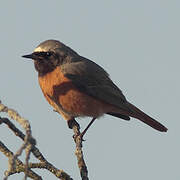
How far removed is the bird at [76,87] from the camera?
7.73 metres

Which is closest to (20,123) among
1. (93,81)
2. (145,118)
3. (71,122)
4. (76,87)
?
(71,122)

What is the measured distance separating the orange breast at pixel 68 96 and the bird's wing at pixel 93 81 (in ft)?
0.46

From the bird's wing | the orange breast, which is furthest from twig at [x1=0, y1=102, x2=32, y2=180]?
the bird's wing

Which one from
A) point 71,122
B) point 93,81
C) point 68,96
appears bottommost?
point 71,122

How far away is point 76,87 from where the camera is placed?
26.2 feet

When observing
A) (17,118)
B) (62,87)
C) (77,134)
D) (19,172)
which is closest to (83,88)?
(62,87)

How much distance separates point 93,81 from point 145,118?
1.30 m

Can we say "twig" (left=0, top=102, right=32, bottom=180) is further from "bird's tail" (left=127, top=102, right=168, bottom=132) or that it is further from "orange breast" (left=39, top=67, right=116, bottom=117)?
"bird's tail" (left=127, top=102, right=168, bottom=132)

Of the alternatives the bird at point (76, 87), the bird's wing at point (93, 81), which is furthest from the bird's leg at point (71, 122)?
the bird's wing at point (93, 81)

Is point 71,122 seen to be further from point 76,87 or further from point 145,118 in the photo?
point 145,118

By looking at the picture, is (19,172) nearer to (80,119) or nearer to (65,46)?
(80,119)

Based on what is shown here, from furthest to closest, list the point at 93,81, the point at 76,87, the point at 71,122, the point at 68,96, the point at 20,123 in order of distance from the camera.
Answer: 1. the point at 93,81
2. the point at 76,87
3. the point at 68,96
4. the point at 71,122
5. the point at 20,123

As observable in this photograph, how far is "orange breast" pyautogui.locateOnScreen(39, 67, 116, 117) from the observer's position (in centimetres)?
762

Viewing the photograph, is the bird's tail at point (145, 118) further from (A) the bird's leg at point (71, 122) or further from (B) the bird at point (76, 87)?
(A) the bird's leg at point (71, 122)
